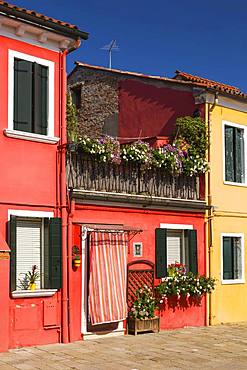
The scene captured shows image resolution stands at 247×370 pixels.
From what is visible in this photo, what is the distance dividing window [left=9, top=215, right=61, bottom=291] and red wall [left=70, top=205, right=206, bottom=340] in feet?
2.14

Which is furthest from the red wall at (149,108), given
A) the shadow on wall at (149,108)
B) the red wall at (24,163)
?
the red wall at (24,163)

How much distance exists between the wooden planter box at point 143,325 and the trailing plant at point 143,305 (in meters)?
0.10

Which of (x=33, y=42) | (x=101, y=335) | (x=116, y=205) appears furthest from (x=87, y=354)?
(x=33, y=42)

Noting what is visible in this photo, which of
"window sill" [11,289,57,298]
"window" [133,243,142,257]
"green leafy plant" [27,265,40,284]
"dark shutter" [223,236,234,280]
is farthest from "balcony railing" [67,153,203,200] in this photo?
"window sill" [11,289,57,298]

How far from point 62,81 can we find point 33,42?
105cm

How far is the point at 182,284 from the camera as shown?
16047mm

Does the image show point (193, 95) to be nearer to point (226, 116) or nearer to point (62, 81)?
point (226, 116)

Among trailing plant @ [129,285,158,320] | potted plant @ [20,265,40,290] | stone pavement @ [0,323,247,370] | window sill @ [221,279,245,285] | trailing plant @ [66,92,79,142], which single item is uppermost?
trailing plant @ [66,92,79,142]

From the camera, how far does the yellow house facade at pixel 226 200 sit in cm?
1733

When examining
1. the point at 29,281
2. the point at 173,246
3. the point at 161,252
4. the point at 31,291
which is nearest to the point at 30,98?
the point at 29,281

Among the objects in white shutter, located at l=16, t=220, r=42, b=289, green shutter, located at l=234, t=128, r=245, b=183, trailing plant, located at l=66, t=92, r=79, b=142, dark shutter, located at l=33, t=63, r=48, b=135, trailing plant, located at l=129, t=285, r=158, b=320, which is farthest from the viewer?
green shutter, located at l=234, t=128, r=245, b=183

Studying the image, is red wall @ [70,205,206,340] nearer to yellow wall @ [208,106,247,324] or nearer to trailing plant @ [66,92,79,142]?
yellow wall @ [208,106,247,324]

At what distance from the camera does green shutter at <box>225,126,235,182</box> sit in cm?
1805

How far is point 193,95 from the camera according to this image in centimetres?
1766
